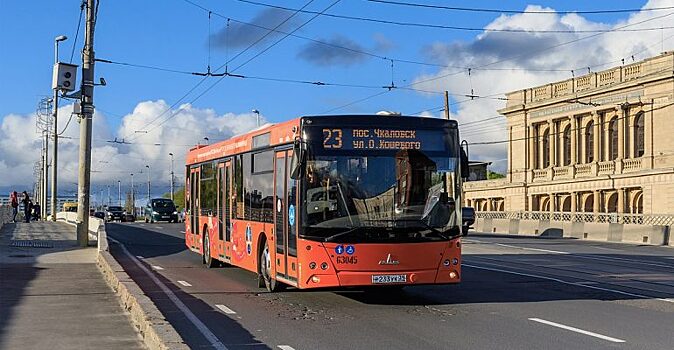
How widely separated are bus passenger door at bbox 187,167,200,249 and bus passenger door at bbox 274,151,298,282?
788cm

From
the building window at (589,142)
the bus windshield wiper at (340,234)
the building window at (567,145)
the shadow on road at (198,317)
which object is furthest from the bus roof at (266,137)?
the building window at (567,145)

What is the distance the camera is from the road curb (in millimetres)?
9008

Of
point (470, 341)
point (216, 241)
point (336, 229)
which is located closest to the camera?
point (470, 341)

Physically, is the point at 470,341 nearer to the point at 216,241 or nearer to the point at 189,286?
the point at 189,286

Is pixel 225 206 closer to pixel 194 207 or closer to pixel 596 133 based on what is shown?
pixel 194 207

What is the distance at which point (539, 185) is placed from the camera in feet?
243

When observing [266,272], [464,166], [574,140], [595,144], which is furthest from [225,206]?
[574,140]

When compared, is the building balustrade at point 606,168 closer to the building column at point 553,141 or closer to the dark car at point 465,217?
the building column at point 553,141

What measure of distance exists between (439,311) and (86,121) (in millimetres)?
16325

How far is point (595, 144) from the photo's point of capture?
2653 inches

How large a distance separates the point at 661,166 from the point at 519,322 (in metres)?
51.2

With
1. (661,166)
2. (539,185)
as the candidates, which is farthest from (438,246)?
(539,185)

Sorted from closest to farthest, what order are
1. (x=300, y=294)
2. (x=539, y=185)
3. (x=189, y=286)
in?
(x=300, y=294) < (x=189, y=286) < (x=539, y=185)

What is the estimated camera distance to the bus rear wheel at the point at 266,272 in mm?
15734
